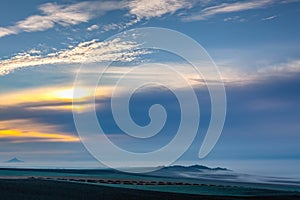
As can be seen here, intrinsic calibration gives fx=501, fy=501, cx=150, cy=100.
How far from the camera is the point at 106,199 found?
41906mm

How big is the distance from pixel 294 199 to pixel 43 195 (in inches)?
1050

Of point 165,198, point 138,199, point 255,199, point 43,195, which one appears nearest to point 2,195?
point 43,195

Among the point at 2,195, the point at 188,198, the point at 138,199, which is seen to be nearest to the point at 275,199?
the point at 188,198

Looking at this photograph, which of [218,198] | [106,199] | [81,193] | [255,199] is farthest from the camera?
[255,199]

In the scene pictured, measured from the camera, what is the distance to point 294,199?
52438mm

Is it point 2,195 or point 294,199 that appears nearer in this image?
point 2,195

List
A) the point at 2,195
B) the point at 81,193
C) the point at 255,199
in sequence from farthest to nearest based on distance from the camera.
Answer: the point at 255,199
the point at 81,193
the point at 2,195

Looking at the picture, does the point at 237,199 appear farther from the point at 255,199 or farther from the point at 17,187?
the point at 17,187

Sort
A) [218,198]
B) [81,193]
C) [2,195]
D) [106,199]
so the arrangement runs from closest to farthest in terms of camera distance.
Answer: [2,195] → [106,199] → [81,193] → [218,198]

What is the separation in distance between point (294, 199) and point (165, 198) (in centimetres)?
1513

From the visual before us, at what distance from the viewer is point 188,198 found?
4703 centimetres

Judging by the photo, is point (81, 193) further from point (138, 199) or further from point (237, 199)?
point (237, 199)

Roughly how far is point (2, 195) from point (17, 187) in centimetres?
606

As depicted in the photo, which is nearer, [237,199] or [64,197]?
[64,197]
